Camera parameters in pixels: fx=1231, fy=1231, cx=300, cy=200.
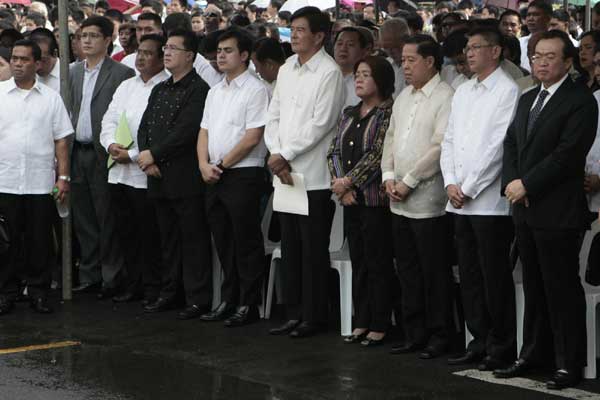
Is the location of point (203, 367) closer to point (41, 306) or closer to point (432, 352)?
point (432, 352)

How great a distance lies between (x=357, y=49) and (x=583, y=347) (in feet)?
10.5

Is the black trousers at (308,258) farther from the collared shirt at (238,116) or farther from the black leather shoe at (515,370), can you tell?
the black leather shoe at (515,370)

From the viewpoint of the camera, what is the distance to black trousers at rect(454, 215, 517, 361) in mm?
7445

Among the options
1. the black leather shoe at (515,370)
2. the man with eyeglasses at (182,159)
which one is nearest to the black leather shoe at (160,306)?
the man with eyeglasses at (182,159)

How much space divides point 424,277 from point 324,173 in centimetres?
112

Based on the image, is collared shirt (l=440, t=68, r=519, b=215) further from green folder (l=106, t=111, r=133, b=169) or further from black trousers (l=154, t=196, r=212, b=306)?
green folder (l=106, t=111, r=133, b=169)

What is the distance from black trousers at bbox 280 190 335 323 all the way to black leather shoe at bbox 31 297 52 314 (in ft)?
6.45

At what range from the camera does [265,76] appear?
31.2 feet

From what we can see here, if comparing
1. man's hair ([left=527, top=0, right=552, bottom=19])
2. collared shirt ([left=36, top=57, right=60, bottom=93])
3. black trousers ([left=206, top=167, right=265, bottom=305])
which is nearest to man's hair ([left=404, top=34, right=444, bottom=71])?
black trousers ([left=206, top=167, right=265, bottom=305])

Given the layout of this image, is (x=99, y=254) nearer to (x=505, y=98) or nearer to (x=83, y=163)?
(x=83, y=163)

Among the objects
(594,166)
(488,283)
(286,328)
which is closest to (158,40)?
(286,328)

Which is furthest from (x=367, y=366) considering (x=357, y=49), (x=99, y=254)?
(x=99, y=254)

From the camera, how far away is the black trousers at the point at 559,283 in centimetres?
704

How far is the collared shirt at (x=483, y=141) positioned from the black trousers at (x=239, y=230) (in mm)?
1973
